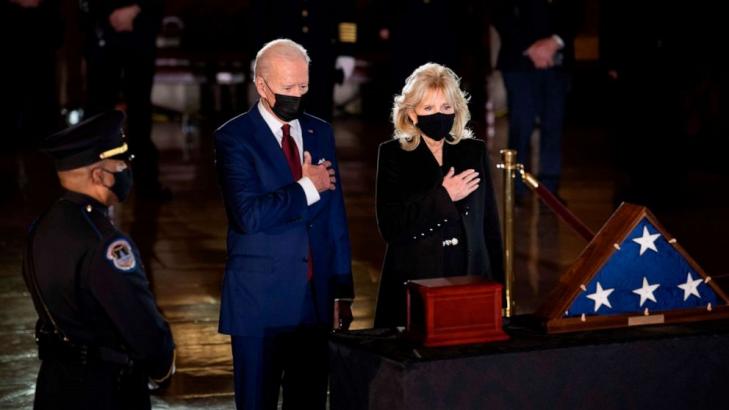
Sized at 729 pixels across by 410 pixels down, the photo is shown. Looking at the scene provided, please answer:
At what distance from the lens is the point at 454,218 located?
19.1 feet

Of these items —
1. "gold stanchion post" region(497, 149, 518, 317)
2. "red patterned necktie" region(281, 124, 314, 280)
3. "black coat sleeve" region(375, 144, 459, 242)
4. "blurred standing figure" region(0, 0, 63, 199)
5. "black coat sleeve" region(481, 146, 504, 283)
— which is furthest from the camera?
"blurred standing figure" region(0, 0, 63, 199)

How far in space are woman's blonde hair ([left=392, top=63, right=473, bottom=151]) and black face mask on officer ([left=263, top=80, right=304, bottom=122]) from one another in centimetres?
53

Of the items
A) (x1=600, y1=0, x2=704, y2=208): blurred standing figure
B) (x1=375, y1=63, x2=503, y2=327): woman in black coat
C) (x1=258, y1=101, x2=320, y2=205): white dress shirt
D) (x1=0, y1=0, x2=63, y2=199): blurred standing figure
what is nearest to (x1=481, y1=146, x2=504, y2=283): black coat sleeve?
(x1=375, y1=63, x2=503, y2=327): woman in black coat

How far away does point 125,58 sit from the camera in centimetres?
1199

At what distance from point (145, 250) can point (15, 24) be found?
7.52 meters

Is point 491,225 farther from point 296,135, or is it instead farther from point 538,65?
point 538,65

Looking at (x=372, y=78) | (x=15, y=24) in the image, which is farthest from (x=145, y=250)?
(x=372, y=78)

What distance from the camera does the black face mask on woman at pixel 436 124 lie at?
5.81 m

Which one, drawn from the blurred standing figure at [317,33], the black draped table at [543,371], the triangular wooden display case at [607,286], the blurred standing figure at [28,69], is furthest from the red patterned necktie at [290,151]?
the blurred standing figure at [28,69]

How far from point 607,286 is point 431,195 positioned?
103 centimetres

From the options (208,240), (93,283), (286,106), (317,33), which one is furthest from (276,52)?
(208,240)

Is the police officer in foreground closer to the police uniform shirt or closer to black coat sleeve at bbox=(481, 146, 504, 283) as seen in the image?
the police uniform shirt

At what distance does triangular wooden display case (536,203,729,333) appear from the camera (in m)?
4.89

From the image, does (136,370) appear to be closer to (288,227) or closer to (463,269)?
(288,227)
